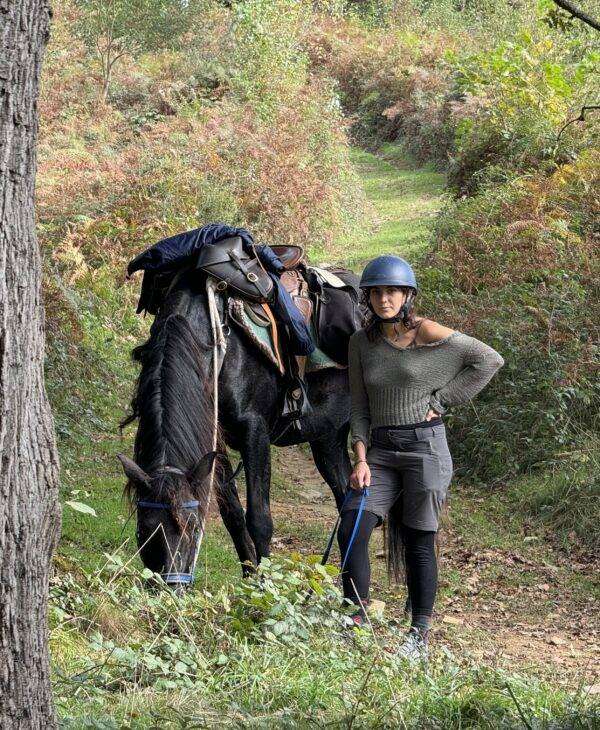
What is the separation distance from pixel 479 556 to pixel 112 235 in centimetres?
705

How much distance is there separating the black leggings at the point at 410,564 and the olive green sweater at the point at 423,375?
0.46 meters

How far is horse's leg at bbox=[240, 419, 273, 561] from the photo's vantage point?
566cm

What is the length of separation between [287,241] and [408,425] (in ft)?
33.0

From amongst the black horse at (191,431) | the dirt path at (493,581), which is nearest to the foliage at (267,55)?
the dirt path at (493,581)

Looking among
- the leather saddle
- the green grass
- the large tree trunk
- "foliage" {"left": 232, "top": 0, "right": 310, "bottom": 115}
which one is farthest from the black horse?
"foliage" {"left": 232, "top": 0, "right": 310, "bottom": 115}

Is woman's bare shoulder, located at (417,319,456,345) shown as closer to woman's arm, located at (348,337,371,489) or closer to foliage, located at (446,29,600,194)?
woman's arm, located at (348,337,371,489)

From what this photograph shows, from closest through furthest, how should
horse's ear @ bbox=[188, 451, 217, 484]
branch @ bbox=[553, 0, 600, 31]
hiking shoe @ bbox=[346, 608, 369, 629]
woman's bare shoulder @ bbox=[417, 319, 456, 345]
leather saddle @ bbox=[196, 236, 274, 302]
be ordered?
branch @ bbox=[553, 0, 600, 31] < hiking shoe @ bbox=[346, 608, 369, 629] < horse's ear @ bbox=[188, 451, 217, 484] < woman's bare shoulder @ bbox=[417, 319, 456, 345] < leather saddle @ bbox=[196, 236, 274, 302]

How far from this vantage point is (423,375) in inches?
196

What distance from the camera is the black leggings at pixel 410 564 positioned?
4902 mm

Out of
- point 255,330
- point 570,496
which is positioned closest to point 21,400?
point 255,330

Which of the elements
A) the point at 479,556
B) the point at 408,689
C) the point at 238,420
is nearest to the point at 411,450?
the point at 238,420

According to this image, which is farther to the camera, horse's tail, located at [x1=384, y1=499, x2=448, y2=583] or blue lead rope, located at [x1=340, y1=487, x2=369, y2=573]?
horse's tail, located at [x1=384, y1=499, x2=448, y2=583]

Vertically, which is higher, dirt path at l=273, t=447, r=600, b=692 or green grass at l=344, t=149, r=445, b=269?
green grass at l=344, t=149, r=445, b=269

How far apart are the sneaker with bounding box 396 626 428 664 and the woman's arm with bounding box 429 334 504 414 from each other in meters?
1.12
